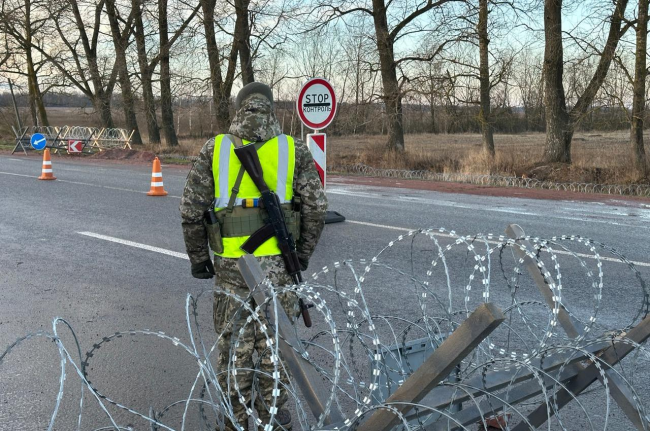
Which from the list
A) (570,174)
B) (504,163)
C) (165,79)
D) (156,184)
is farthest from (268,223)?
(165,79)

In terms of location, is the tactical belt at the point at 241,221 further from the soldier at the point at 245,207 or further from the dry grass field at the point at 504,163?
the dry grass field at the point at 504,163

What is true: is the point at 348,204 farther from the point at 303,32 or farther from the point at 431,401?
the point at 303,32

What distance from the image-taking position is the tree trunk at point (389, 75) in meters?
26.9

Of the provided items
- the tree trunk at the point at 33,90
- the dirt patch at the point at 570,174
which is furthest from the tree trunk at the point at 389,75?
the tree trunk at the point at 33,90

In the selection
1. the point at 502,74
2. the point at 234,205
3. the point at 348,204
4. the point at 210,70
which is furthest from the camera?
the point at 210,70

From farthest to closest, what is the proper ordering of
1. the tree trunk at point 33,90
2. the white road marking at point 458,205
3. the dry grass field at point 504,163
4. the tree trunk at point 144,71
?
the tree trunk at point 33,90
the tree trunk at point 144,71
the dry grass field at point 504,163
the white road marking at point 458,205

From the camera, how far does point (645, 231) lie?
1001 cm

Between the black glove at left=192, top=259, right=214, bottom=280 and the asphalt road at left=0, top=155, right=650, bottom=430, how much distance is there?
974 mm

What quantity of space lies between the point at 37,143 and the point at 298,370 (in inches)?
1211

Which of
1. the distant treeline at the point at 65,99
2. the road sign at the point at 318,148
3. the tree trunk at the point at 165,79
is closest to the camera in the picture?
the road sign at the point at 318,148

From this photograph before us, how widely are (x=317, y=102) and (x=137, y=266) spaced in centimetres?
428

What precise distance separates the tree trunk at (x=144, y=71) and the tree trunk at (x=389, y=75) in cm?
1292

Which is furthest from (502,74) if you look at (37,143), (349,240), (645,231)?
(37,143)

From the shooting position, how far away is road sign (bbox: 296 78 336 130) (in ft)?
35.4
